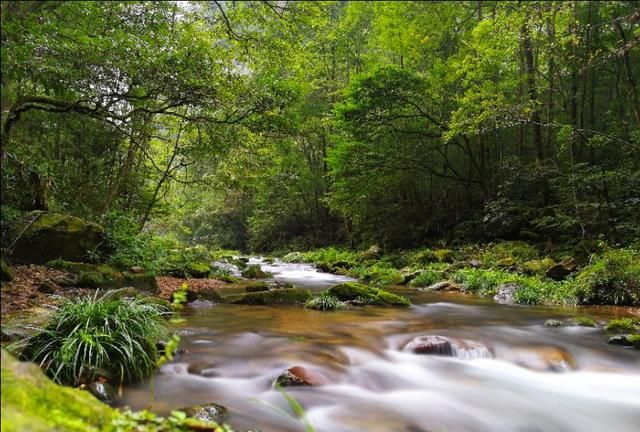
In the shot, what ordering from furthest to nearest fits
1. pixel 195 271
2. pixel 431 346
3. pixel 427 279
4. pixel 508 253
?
pixel 508 253, pixel 427 279, pixel 195 271, pixel 431 346

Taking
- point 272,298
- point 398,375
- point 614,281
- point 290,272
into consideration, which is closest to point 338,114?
point 290,272

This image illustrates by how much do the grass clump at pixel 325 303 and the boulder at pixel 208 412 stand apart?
520 cm

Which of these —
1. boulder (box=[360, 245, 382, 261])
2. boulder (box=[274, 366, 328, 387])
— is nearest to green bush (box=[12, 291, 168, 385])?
boulder (box=[274, 366, 328, 387])

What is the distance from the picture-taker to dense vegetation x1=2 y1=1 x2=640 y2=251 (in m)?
5.86

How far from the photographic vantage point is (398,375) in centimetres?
565

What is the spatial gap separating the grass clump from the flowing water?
881mm

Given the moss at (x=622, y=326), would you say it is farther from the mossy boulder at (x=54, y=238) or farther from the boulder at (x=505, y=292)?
the mossy boulder at (x=54, y=238)

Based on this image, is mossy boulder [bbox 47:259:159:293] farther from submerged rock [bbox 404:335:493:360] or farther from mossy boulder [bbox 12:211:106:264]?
submerged rock [bbox 404:335:493:360]

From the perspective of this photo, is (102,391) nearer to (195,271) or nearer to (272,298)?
(272,298)

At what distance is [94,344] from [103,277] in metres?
5.19

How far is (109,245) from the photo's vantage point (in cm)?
1078

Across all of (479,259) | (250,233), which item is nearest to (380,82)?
(479,259)

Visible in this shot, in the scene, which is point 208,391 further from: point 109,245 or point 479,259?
point 479,259

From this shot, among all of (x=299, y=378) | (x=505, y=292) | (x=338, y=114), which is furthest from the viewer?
(x=338, y=114)
